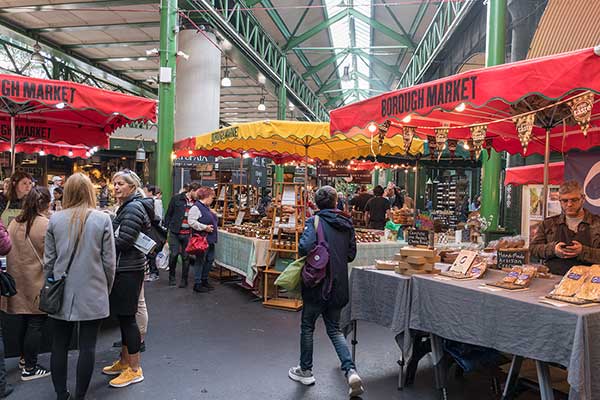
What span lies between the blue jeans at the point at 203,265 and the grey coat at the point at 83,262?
4161 mm

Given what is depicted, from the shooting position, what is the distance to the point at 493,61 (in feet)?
28.3

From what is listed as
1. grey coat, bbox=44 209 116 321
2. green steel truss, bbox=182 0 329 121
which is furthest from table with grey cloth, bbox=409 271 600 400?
green steel truss, bbox=182 0 329 121

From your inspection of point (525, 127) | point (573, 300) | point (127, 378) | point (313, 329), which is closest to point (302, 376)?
point (313, 329)

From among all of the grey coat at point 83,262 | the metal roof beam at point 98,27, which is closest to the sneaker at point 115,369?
the grey coat at point 83,262

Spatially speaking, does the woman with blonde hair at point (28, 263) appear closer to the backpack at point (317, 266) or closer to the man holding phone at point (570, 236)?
the backpack at point (317, 266)

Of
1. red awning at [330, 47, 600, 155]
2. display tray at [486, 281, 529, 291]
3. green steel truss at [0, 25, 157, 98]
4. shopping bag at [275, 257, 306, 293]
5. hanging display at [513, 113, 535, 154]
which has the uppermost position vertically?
green steel truss at [0, 25, 157, 98]

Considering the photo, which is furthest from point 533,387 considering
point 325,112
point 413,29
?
point 325,112

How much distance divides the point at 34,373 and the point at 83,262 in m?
1.57

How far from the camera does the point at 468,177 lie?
17.3 meters

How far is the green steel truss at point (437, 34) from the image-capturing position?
12352 mm

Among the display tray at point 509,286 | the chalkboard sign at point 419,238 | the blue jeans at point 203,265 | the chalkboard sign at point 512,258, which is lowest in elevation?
the blue jeans at point 203,265

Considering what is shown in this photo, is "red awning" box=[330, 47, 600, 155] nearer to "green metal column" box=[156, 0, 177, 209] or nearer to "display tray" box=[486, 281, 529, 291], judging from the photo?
"display tray" box=[486, 281, 529, 291]

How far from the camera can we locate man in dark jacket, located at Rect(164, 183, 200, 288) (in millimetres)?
7727

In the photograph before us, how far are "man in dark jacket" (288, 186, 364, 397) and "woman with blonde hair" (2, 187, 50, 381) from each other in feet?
7.40
